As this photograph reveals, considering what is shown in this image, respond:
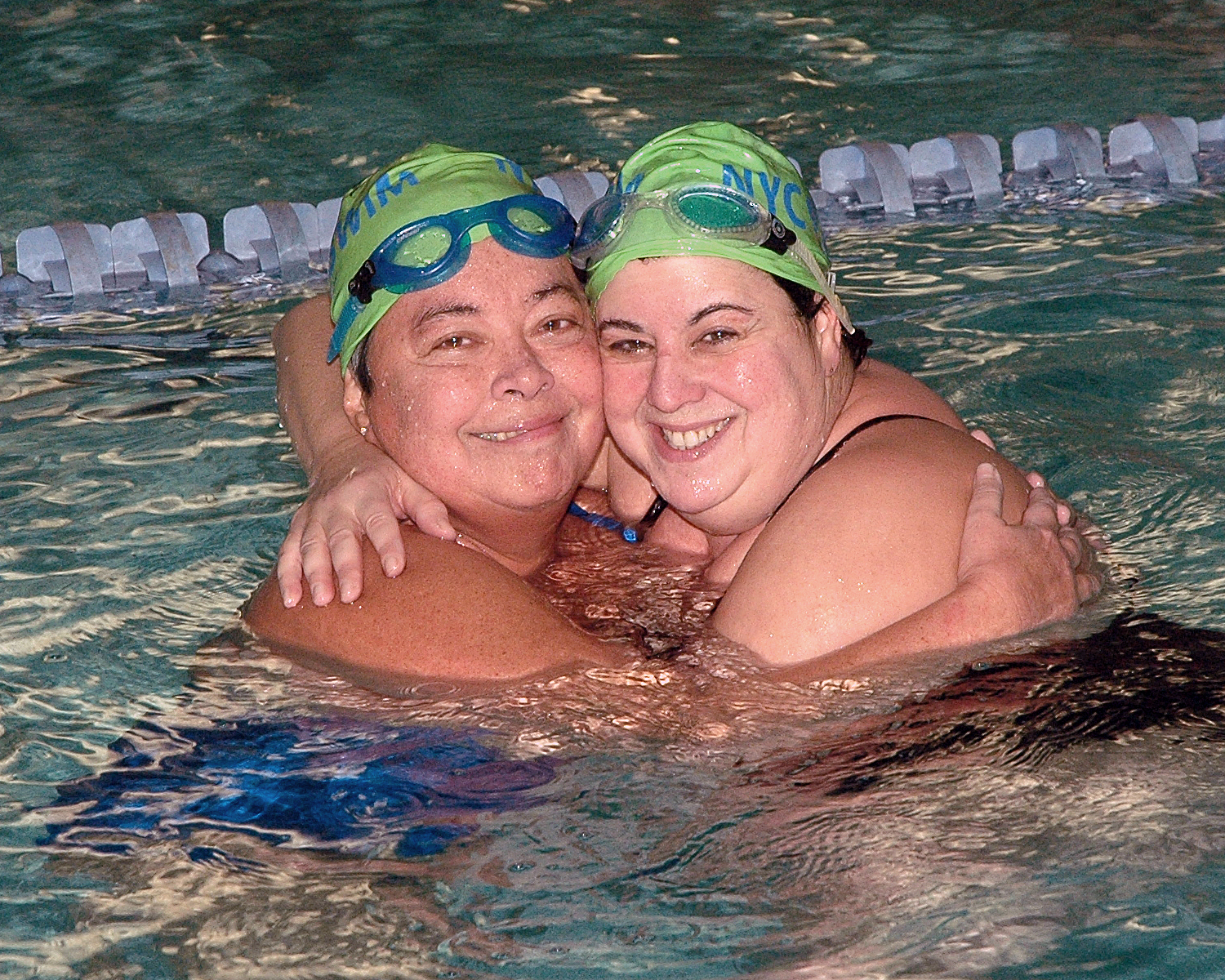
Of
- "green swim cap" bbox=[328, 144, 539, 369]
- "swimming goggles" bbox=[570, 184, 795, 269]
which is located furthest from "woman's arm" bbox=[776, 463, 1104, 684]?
"green swim cap" bbox=[328, 144, 539, 369]

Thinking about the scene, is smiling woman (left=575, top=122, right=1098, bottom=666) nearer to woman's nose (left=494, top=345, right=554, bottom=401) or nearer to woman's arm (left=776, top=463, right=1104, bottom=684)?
woman's arm (left=776, top=463, right=1104, bottom=684)

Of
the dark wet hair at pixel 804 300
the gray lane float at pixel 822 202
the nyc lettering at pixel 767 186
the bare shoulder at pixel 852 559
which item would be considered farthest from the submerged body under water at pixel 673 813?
the gray lane float at pixel 822 202

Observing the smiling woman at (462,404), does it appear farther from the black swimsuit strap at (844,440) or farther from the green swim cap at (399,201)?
the black swimsuit strap at (844,440)

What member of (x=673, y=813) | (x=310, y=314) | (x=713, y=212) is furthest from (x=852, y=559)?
(x=310, y=314)

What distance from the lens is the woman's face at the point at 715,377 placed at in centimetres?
315

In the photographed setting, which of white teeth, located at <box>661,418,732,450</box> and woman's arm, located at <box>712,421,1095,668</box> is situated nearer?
woman's arm, located at <box>712,421,1095,668</box>

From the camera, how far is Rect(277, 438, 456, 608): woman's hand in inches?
123

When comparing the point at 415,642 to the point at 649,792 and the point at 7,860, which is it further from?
the point at 7,860

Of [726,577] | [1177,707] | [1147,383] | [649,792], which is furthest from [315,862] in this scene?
[1147,383]

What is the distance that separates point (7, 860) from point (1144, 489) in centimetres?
300

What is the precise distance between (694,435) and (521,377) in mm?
398

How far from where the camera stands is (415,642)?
309 centimetres

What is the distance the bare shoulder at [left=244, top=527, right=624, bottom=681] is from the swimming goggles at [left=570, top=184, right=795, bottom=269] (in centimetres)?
76

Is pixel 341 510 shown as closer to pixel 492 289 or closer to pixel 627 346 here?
pixel 492 289
